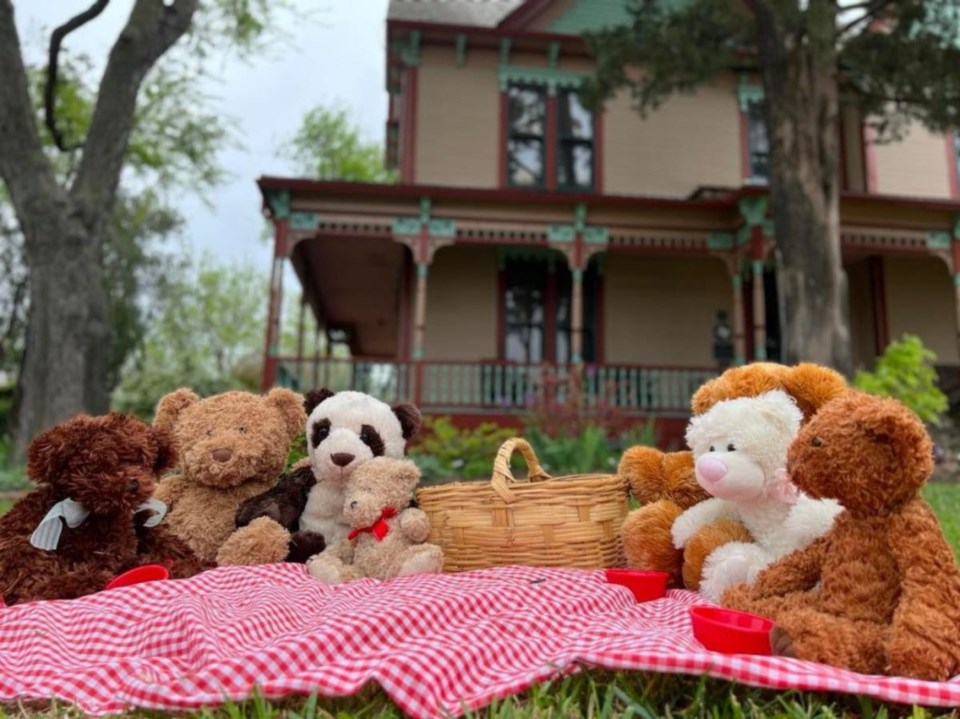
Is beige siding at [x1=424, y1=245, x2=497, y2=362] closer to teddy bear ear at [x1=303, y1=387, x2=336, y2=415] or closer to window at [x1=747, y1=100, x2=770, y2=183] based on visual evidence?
window at [x1=747, y1=100, x2=770, y2=183]

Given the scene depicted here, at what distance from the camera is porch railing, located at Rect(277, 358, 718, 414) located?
1083 centimetres

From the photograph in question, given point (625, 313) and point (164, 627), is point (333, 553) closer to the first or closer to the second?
point (164, 627)

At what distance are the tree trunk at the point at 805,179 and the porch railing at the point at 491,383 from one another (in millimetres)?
2337

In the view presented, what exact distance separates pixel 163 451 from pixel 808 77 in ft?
30.7

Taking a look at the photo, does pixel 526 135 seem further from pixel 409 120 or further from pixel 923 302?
pixel 923 302

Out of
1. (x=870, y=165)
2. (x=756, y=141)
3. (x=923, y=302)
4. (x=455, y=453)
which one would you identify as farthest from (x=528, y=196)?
(x=923, y=302)

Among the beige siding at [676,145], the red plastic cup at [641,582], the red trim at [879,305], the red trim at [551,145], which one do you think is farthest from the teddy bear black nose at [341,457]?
the red trim at [879,305]

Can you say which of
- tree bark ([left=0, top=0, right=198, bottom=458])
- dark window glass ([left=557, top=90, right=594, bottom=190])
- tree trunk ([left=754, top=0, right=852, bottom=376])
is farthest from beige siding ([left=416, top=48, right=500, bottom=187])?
tree bark ([left=0, top=0, right=198, bottom=458])

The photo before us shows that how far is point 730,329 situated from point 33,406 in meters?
10.1

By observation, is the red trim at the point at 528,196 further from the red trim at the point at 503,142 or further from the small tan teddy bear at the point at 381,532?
the small tan teddy bear at the point at 381,532

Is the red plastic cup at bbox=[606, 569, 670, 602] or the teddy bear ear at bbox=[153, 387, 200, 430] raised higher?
the teddy bear ear at bbox=[153, 387, 200, 430]

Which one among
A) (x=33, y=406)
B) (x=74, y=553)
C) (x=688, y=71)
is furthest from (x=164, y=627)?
(x=688, y=71)

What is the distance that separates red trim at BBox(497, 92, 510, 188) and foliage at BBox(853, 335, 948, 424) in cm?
647

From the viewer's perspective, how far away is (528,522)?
271 centimetres
